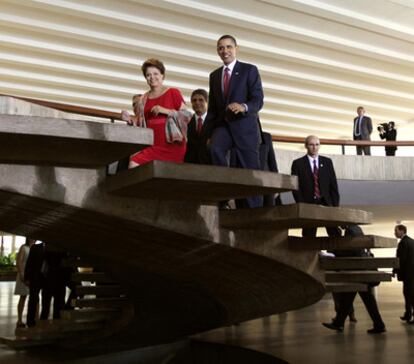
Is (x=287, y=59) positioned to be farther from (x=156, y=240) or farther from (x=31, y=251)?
(x=156, y=240)

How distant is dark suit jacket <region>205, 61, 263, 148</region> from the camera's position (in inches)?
142

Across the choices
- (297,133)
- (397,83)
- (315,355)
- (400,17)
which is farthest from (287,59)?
(315,355)

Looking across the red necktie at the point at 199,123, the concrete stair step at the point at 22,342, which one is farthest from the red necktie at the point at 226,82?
the concrete stair step at the point at 22,342

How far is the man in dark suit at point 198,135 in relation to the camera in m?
3.87

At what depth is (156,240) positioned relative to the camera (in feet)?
12.3

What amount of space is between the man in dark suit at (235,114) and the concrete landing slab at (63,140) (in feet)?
2.57

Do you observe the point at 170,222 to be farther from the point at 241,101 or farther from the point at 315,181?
the point at 315,181

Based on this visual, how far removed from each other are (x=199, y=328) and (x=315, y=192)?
93.0 inches

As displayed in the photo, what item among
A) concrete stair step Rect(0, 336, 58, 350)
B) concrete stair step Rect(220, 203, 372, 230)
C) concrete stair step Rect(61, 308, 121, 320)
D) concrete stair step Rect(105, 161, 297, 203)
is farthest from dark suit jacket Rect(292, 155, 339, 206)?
concrete stair step Rect(0, 336, 58, 350)

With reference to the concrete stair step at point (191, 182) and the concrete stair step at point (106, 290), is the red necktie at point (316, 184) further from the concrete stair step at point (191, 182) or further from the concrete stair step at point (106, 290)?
Answer: the concrete stair step at point (106, 290)

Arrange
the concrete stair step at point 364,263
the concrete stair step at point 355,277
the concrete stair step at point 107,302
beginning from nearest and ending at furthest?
the concrete stair step at point 364,263, the concrete stair step at point 355,277, the concrete stair step at point 107,302

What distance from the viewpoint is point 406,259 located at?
6961 millimetres

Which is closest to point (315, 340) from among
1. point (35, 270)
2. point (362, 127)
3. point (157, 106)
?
point (35, 270)

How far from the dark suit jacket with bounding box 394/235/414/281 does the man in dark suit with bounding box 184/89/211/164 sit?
3.73 m
